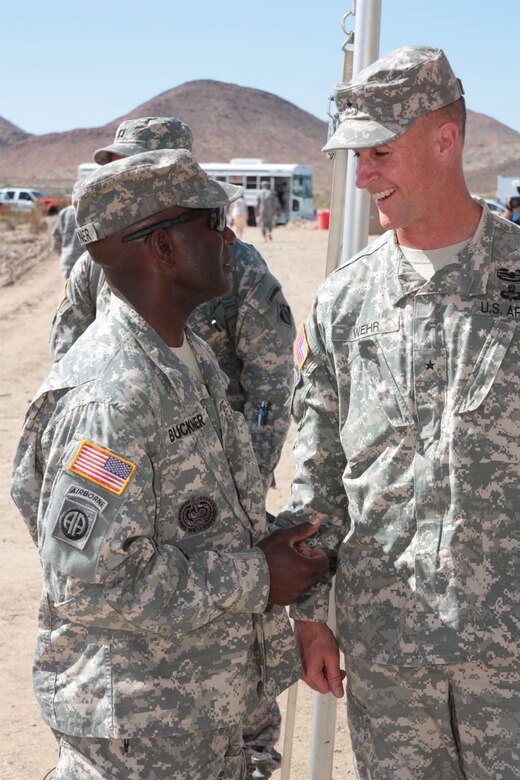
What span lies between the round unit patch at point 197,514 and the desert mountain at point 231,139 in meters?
103

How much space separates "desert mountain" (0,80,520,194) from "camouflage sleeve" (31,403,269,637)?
10331cm

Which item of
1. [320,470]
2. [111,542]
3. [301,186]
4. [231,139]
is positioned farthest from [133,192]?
[231,139]

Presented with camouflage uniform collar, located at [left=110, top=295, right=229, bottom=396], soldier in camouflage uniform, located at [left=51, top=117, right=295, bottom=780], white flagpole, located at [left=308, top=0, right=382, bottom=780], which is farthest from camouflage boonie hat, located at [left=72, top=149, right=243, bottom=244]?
soldier in camouflage uniform, located at [left=51, top=117, right=295, bottom=780]

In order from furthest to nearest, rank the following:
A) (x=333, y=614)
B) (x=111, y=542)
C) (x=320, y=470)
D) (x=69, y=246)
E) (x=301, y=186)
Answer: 1. (x=301, y=186)
2. (x=69, y=246)
3. (x=333, y=614)
4. (x=320, y=470)
5. (x=111, y=542)

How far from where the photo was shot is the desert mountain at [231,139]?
400ft

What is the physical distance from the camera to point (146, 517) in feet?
7.09

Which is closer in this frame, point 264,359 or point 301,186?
point 264,359

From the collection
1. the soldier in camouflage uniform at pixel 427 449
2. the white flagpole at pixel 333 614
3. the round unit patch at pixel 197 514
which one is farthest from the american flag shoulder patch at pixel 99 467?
the white flagpole at pixel 333 614

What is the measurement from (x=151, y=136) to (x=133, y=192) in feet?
5.36

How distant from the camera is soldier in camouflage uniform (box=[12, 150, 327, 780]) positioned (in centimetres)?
212

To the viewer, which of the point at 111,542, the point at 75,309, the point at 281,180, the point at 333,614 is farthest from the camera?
the point at 281,180

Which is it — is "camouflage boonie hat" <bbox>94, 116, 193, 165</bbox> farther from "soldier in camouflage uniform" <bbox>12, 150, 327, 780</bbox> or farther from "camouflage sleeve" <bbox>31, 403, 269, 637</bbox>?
"camouflage sleeve" <bbox>31, 403, 269, 637</bbox>

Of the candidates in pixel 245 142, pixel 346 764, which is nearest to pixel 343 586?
pixel 346 764

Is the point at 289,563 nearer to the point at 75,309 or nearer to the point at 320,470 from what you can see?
the point at 320,470
